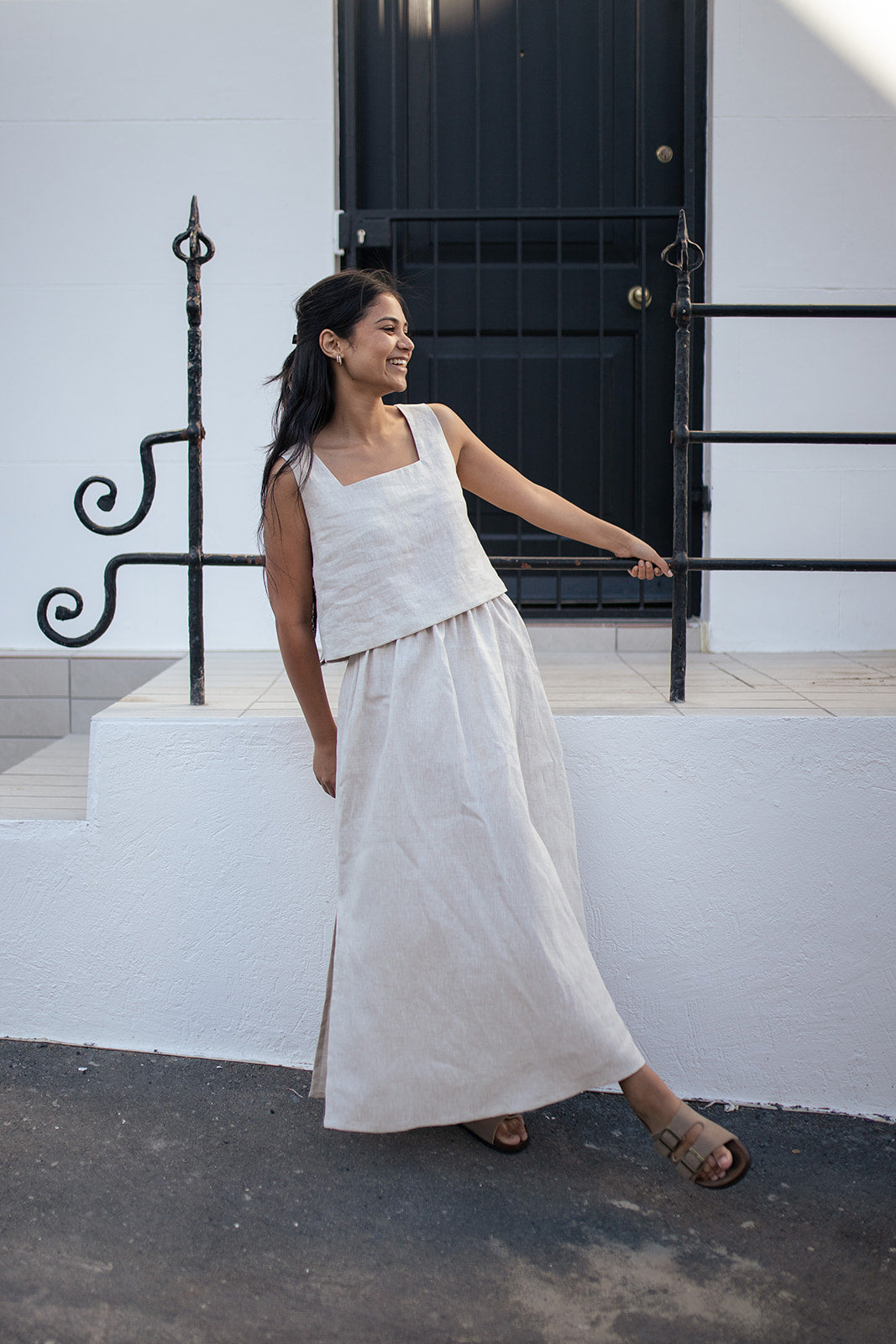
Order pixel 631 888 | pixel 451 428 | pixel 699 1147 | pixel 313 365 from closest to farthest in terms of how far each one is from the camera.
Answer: pixel 699 1147
pixel 313 365
pixel 451 428
pixel 631 888

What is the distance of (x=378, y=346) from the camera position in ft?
6.61

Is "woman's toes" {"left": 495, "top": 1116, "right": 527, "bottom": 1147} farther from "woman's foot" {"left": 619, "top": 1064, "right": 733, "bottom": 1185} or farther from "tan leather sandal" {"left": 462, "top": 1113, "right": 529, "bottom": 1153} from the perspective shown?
"woman's foot" {"left": 619, "top": 1064, "right": 733, "bottom": 1185}

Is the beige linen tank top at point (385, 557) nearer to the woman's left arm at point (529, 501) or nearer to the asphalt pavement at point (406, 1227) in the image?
the woman's left arm at point (529, 501)

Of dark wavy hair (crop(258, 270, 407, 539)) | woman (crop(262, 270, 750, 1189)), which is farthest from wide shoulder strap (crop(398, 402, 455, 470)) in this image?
dark wavy hair (crop(258, 270, 407, 539))

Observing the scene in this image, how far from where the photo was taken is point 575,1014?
188 cm

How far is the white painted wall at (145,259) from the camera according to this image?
3584 millimetres

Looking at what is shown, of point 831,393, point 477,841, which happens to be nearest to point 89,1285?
point 477,841

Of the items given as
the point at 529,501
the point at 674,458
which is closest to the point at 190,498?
the point at 529,501

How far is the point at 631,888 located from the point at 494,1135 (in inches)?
22.8

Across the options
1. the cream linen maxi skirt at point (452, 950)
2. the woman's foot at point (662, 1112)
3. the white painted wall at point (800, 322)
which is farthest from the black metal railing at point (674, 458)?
the white painted wall at point (800, 322)

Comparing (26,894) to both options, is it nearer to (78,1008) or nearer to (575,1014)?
(78,1008)

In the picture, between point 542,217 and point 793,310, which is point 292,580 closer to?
point 793,310

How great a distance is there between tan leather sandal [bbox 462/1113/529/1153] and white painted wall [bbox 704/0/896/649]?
6.58 ft

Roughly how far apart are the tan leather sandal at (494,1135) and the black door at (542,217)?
2.03 meters
